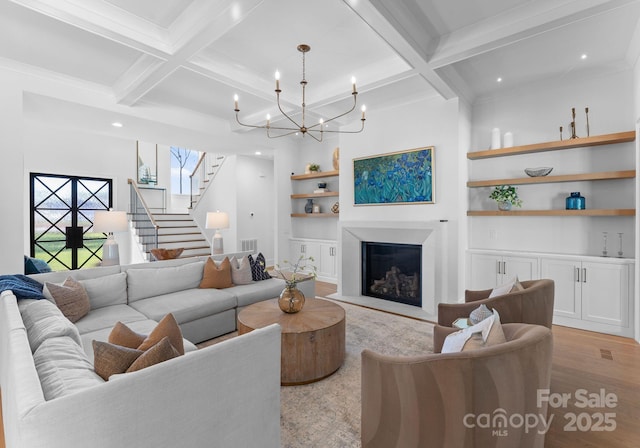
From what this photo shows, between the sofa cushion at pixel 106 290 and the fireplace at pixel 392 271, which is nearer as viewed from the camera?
the sofa cushion at pixel 106 290

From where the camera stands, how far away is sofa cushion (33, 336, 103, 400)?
1139mm

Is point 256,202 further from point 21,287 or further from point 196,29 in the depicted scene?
point 21,287

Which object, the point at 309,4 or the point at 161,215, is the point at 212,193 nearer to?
the point at 161,215

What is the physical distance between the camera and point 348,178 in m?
5.23

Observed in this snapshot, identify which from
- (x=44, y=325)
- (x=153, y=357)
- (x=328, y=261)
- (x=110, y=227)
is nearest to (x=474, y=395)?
(x=153, y=357)

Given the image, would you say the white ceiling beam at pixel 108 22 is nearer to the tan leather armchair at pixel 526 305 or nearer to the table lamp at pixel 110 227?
the table lamp at pixel 110 227

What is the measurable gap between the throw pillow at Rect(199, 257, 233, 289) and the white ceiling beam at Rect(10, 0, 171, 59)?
7.47 feet

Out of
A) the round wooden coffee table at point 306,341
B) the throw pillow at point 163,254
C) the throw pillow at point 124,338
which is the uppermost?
the throw pillow at point 163,254

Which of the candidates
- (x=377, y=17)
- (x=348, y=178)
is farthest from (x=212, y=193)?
(x=377, y=17)

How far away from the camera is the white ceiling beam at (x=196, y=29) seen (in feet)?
7.68

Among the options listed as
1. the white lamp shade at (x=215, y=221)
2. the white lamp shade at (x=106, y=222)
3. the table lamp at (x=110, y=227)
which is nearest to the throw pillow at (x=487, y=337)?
Result: the table lamp at (x=110, y=227)

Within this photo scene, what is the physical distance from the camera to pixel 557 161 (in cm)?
395

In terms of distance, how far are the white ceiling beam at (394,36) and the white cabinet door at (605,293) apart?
105 inches

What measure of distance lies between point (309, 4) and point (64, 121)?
4.06 m
